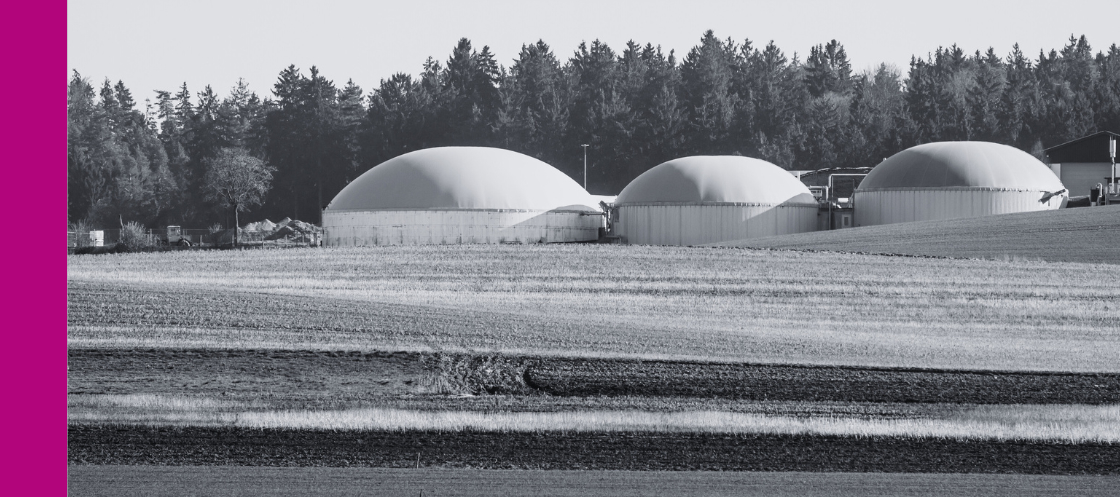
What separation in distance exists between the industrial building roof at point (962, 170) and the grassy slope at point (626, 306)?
70.7 ft

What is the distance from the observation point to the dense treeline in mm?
103750

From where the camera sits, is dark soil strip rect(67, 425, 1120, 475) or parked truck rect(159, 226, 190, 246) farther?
parked truck rect(159, 226, 190, 246)

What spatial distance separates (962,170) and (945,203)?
1.90 m

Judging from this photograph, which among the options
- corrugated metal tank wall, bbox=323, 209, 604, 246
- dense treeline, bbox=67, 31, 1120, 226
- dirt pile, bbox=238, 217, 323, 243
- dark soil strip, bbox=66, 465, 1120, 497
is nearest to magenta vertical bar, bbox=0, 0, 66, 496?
dark soil strip, bbox=66, 465, 1120, 497

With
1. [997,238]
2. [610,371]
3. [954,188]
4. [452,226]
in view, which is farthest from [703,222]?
[610,371]

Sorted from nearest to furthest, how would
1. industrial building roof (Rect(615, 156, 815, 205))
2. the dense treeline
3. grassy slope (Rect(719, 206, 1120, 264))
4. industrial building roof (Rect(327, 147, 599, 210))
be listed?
grassy slope (Rect(719, 206, 1120, 264)) → industrial building roof (Rect(327, 147, 599, 210)) → industrial building roof (Rect(615, 156, 815, 205)) → the dense treeline

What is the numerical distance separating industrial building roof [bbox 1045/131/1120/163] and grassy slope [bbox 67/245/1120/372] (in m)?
50.5

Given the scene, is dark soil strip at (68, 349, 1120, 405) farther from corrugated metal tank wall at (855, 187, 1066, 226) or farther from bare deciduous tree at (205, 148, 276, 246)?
bare deciduous tree at (205, 148, 276, 246)

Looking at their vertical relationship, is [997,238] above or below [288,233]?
below

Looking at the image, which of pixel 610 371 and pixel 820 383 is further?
pixel 610 371

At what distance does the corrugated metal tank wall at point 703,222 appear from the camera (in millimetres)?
57125

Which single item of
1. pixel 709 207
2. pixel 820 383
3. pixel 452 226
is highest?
pixel 709 207

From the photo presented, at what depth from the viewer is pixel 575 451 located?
35.4 feet

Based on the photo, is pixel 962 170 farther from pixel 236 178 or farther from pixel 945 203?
pixel 236 178
